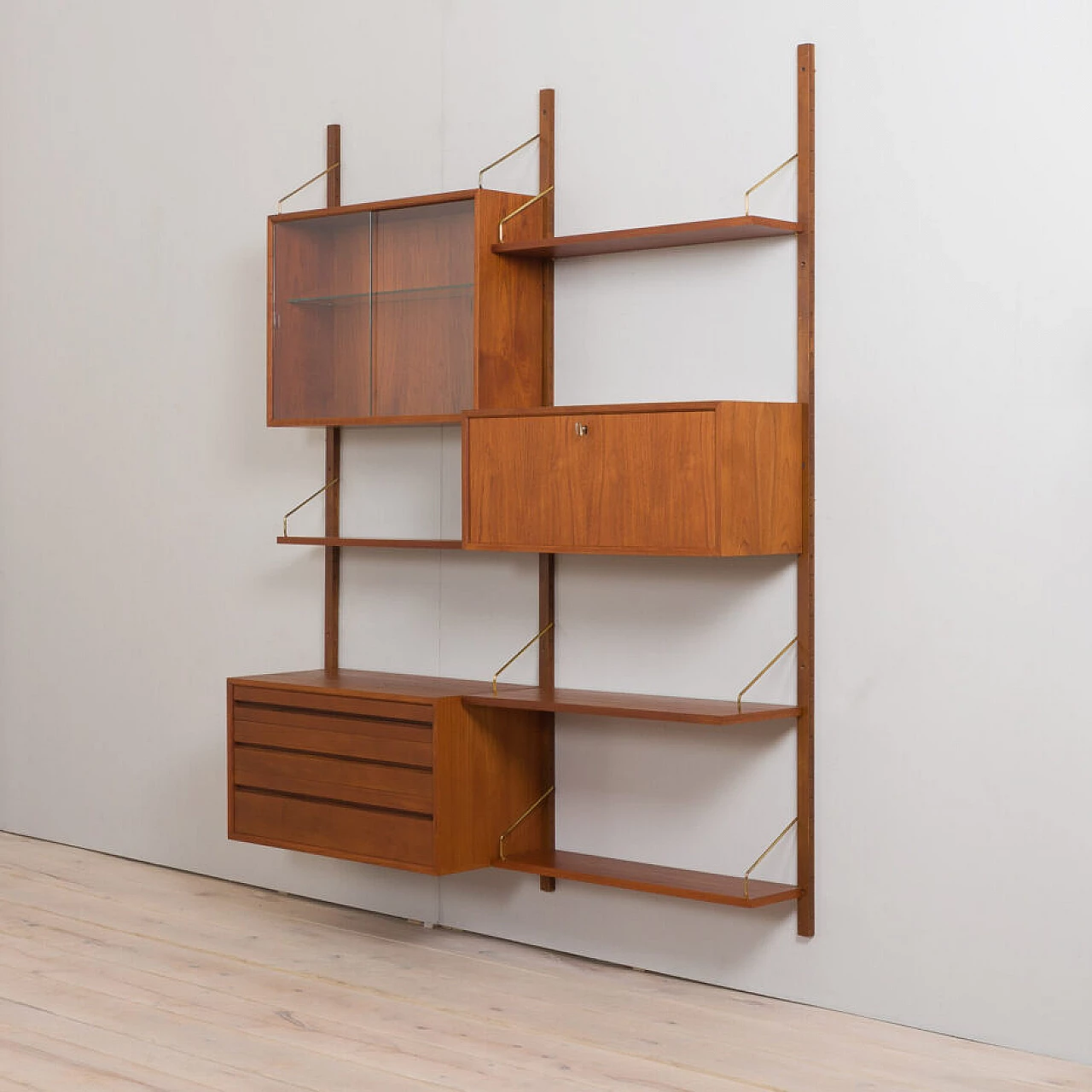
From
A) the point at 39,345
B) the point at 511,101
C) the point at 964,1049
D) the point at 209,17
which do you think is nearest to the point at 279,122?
the point at 209,17

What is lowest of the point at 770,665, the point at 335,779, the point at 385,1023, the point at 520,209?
the point at 385,1023

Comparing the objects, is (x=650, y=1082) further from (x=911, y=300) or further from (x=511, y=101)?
(x=511, y=101)

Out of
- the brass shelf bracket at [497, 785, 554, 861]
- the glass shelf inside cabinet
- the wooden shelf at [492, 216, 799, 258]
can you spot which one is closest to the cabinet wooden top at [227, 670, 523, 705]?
the brass shelf bracket at [497, 785, 554, 861]

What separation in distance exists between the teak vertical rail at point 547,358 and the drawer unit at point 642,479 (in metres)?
0.32

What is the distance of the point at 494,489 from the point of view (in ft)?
11.9

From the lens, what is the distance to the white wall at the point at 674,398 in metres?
3.18

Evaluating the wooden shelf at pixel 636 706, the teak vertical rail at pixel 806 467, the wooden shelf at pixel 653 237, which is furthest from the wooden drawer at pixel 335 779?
the wooden shelf at pixel 653 237

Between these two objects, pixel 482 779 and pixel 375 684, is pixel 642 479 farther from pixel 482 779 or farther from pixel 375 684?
pixel 375 684

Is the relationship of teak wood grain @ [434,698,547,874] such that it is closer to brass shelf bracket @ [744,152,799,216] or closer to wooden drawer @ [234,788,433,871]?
wooden drawer @ [234,788,433,871]

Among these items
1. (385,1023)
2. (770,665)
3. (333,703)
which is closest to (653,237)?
(770,665)

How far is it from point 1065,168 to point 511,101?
58.9 inches

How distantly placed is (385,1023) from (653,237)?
186 centimetres

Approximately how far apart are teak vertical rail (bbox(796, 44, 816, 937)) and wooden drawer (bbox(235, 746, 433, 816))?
0.88 meters

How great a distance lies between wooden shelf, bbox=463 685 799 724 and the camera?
3.38m
